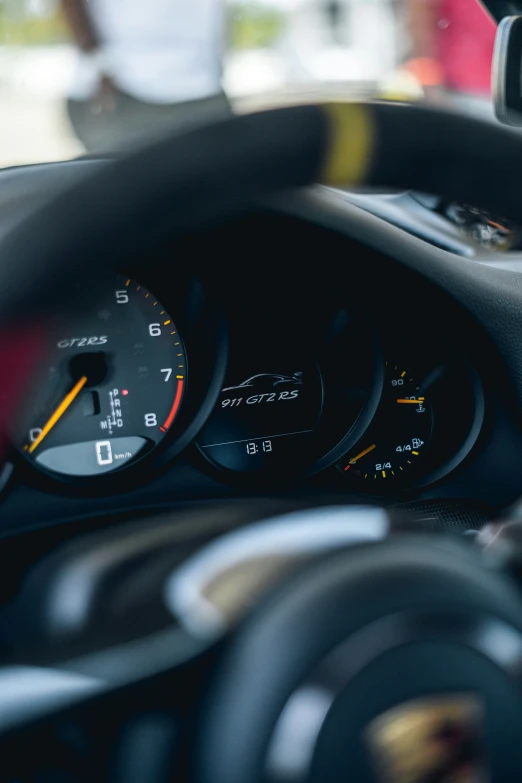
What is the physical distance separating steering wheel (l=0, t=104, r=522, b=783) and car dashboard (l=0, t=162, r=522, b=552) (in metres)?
0.71

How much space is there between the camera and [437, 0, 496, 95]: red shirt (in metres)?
5.18

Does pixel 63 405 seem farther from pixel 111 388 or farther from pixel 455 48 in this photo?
pixel 455 48

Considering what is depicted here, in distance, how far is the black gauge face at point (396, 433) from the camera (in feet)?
6.73

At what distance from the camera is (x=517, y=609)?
40.4 inches

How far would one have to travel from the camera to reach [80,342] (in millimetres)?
1882

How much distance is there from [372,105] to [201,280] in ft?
3.37

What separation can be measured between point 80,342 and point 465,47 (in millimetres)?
3979

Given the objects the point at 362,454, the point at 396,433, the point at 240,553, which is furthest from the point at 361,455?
the point at 240,553

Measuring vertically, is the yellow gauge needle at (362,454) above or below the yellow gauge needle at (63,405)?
below

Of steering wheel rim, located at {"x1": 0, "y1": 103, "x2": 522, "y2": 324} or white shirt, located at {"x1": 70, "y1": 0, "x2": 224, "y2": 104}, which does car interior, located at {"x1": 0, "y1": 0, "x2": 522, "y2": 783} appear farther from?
white shirt, located at {"x1": 70, "y1": 0, "x2": 224, "y2": 104}

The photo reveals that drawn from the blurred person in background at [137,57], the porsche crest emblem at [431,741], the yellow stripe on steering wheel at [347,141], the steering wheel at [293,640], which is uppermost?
the blurred person in background at [137,57]

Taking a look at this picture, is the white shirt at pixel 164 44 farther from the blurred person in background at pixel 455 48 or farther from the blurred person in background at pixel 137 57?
the blurred person in background at pixel 455 48

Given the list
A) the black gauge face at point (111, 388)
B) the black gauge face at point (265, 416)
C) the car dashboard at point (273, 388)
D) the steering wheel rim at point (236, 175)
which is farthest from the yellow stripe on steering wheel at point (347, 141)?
the black gauge face at point (265, 416)

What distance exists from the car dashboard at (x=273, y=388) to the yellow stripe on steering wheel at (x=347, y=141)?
0.79 m
